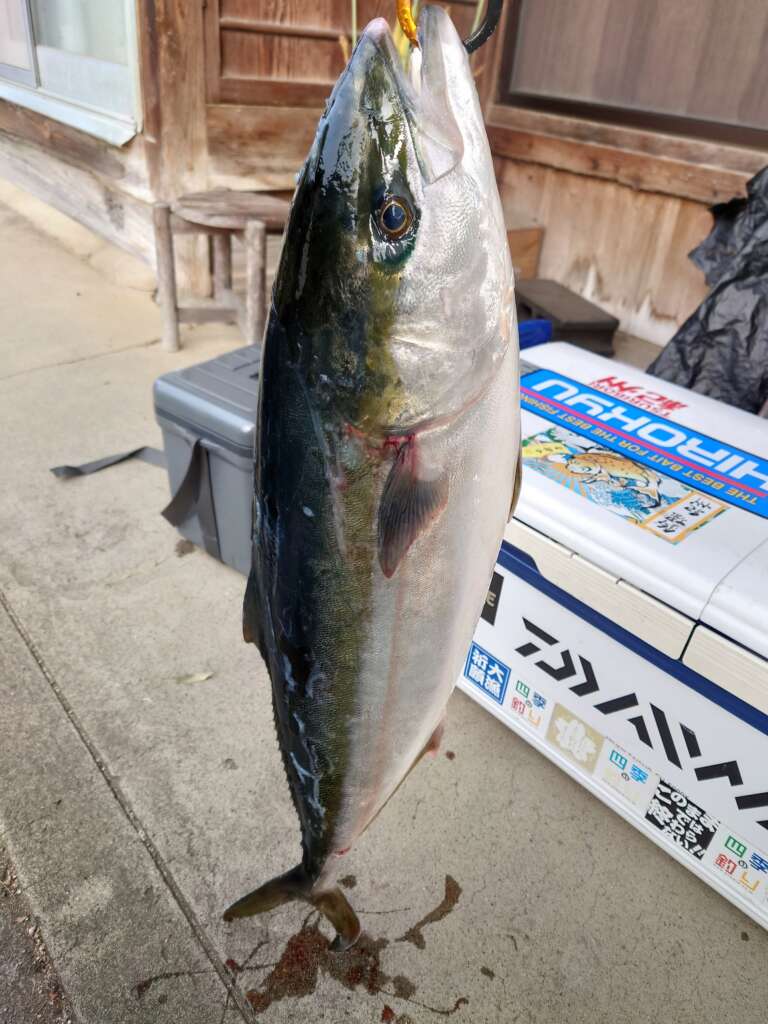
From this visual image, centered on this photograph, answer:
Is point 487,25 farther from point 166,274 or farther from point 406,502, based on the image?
point 166,274

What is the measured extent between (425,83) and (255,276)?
3.79 metres

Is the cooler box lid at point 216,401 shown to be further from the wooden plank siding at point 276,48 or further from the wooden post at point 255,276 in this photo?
the wooden plank siding at point 276,48

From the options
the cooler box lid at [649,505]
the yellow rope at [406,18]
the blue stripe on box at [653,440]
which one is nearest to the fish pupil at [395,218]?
the yellow rope at [406,18]

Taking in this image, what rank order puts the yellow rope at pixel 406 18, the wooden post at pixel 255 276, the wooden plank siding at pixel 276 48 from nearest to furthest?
the yellow rope at pixel 406 18, the wooden post at pixel 255 276, the wooden plank siding at pixel 276 48

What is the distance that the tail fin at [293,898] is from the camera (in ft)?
4.83

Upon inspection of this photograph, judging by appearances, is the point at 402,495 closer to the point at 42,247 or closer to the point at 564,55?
the point at 564,55

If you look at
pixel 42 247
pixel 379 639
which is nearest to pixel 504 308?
pixel 379 639

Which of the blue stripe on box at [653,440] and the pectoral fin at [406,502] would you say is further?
the blue stripe on box at [653,440]

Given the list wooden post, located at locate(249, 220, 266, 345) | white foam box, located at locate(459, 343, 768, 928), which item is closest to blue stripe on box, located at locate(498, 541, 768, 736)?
white foam box, located at locate(459, 343, 768, 928)

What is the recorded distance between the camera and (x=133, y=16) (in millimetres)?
4875

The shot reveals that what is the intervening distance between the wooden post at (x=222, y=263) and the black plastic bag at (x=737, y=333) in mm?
3151

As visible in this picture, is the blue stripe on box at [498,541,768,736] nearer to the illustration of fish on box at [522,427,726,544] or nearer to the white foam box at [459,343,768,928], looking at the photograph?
the white foam box at [459,343,768,928]

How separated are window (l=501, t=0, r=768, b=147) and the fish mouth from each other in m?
4.49

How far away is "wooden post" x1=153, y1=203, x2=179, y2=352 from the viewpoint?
4.52 metres
